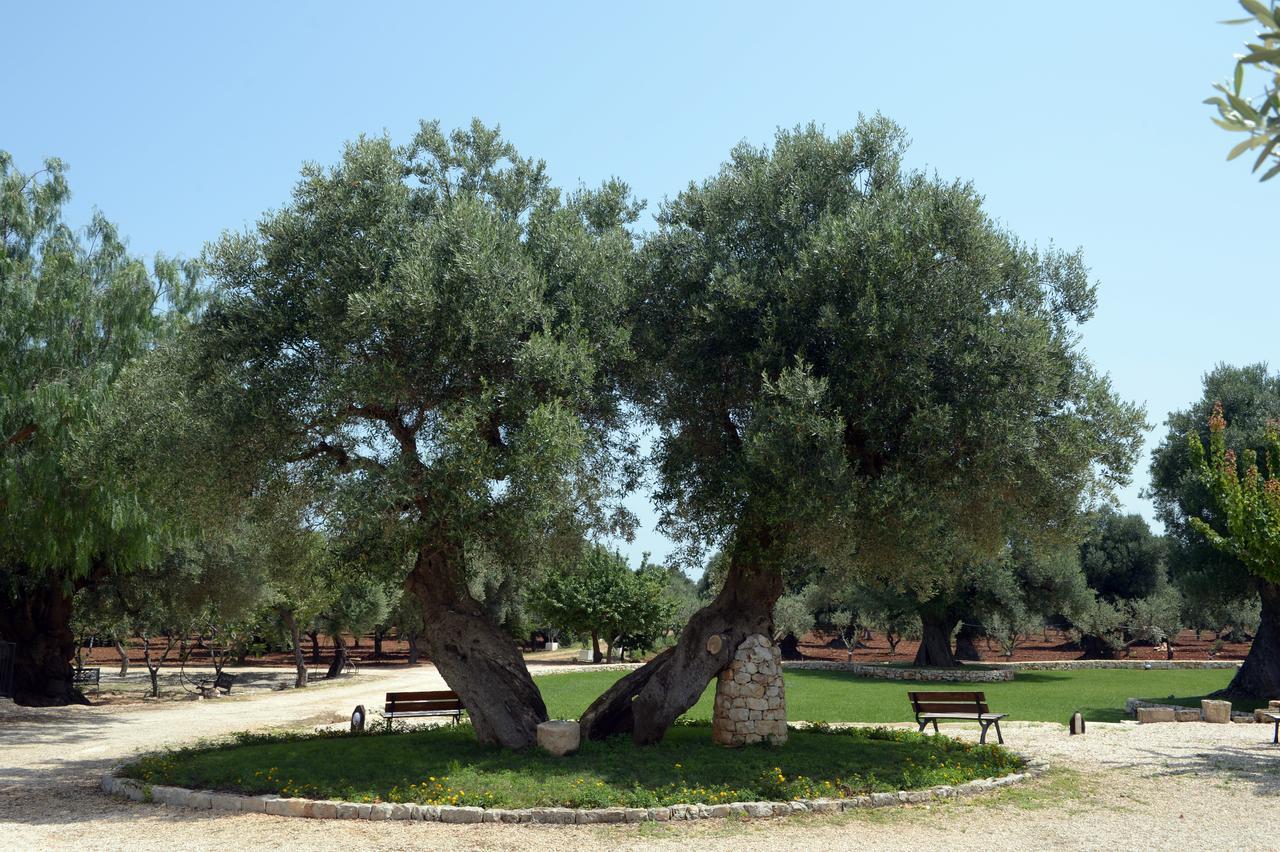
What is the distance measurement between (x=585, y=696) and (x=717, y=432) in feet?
58.4

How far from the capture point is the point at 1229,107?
377 cm

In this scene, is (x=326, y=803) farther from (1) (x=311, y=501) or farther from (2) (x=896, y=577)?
(2) (x=896, y=577)

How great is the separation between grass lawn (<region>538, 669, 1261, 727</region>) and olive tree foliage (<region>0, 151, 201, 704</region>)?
1243 cm

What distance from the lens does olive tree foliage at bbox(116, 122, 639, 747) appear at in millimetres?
14398

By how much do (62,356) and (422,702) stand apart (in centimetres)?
1287

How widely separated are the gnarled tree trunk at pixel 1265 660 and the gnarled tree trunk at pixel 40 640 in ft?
120

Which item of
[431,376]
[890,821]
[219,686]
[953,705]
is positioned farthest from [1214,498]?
[219,686]

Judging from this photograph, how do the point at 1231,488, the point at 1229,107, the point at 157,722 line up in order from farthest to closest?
the point at 157,722 → the point at 1231,488 → the point at 1229,107

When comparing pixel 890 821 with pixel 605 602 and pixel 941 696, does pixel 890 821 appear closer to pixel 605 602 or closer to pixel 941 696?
pixel 941 696

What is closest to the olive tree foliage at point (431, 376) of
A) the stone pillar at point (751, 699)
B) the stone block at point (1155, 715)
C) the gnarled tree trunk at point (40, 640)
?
the stone pillar at point (751, 699)

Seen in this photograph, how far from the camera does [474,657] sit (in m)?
16.6

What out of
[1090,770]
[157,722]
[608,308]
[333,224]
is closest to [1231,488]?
[1090,770]

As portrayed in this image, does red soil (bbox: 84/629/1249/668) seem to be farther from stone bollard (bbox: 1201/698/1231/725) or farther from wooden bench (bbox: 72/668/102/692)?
stone bollard (bbox: 1201/698/1231/725)

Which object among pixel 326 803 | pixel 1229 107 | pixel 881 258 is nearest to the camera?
pixel 1229 107
